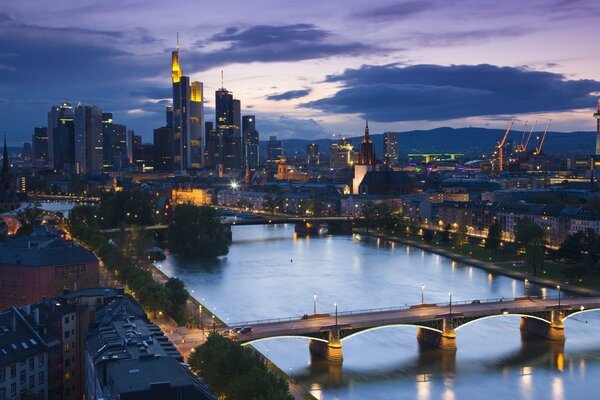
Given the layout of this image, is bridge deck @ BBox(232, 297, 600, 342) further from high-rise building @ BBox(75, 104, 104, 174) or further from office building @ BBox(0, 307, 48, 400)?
high-rise building @ BBox(75, 104, 104, 174)

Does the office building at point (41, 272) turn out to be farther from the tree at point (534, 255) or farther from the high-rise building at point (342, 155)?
the high-rise building at point (342, 155)

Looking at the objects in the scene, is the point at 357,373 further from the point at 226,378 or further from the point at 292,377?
the point at 226,378

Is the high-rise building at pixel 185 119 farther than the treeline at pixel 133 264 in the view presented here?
Yes

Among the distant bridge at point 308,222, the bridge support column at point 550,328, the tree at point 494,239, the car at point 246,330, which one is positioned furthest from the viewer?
the distant bridge at point 308,222

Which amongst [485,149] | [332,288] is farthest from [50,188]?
[485,149]

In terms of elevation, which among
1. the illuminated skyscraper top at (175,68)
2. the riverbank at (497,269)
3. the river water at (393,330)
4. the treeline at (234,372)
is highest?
the illuminated skyscraper top at (175,68)

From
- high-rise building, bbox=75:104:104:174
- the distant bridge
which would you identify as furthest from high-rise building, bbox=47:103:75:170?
the distant bridge

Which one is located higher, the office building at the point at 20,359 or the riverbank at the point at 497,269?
the office building at the point at 20,359

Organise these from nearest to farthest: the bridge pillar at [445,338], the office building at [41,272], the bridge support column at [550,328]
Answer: the bridge pillar at [445,338]
the bridge support column at [550,328]
the office building at [41,272]

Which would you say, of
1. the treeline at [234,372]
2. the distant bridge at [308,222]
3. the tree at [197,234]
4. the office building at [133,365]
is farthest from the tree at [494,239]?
the office building at [133,365]
